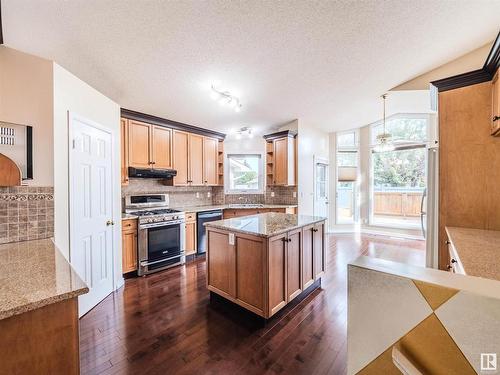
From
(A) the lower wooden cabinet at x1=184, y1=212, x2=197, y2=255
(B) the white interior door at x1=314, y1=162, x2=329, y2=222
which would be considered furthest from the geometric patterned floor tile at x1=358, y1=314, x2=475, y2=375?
(B) the white interior door at x1=314, y1=162, x2=329, y2=222

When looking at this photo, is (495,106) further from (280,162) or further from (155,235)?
(155,235)

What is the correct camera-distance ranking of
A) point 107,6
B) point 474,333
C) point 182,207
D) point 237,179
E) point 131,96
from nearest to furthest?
point 474,333 → point 107,6 → point 131,96 → point 182,207 → point 237,179

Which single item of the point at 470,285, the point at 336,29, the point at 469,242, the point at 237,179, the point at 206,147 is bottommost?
the point at 469,242

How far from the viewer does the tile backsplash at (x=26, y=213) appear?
1.71 m

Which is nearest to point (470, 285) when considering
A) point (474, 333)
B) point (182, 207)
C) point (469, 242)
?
point (474, 333)

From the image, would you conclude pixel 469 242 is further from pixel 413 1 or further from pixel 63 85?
pixel 63 85

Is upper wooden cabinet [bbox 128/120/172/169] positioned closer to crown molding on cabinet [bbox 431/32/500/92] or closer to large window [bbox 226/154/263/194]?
large window [bbox 226/154/263/194]

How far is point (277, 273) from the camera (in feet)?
7.13

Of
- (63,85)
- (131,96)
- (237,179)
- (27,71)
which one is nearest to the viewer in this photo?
(27,71)

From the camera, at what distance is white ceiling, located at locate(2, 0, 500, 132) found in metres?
1.75

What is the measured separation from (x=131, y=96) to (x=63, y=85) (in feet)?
3.50

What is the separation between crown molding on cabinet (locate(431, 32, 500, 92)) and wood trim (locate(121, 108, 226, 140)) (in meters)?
3.71

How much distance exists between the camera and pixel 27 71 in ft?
6.02

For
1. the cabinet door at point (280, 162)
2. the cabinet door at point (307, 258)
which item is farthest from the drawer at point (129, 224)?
the cabinet door at point (280, 162)
